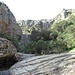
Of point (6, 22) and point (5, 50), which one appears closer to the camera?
point (5, 50)

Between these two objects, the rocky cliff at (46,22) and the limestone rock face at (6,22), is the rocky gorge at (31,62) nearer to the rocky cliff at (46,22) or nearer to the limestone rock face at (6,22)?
the limestone rock face at (6,22)

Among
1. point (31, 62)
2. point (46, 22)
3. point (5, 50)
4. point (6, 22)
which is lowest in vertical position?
point (5, 50)

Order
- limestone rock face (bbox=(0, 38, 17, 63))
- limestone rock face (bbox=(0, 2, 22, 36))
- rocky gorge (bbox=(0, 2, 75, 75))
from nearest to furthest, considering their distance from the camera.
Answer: rocky gorge (bbox=(0, 2, 75, 75)), limestone rock face (bbox=(0, 38, 17, 63)), limestone rock face (bbox=(0, 2, 22, 36))

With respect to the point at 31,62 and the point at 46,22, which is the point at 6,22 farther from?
the point at 46,22

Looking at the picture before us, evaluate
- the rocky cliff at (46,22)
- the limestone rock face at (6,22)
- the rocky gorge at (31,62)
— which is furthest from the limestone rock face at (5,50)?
the rocky cliff at (46,22)

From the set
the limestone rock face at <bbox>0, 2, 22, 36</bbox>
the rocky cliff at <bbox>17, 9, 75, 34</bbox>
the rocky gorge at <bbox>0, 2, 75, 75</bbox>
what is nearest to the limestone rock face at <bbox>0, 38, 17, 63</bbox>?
the rocky gorge at <bbox>0, 2, 75, 75</bbox>

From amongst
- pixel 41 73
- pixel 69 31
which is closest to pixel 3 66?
pixel 41 73

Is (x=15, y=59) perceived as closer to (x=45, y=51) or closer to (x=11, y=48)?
(x=11, y=48)

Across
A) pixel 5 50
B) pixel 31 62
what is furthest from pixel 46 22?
pixel 31 62

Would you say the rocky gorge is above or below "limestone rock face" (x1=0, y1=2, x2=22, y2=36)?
below

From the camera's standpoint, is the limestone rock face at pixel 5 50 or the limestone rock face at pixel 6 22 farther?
the limestone rock face at pixel 6 22

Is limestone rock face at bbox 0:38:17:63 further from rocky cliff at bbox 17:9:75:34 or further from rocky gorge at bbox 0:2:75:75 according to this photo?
rocky cliff at bbox 17:9:75:34

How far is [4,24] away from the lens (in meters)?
41.2

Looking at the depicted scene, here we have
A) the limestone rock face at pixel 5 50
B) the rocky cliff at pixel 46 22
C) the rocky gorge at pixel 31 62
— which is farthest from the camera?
the rocky cliff at pixel 46 22
